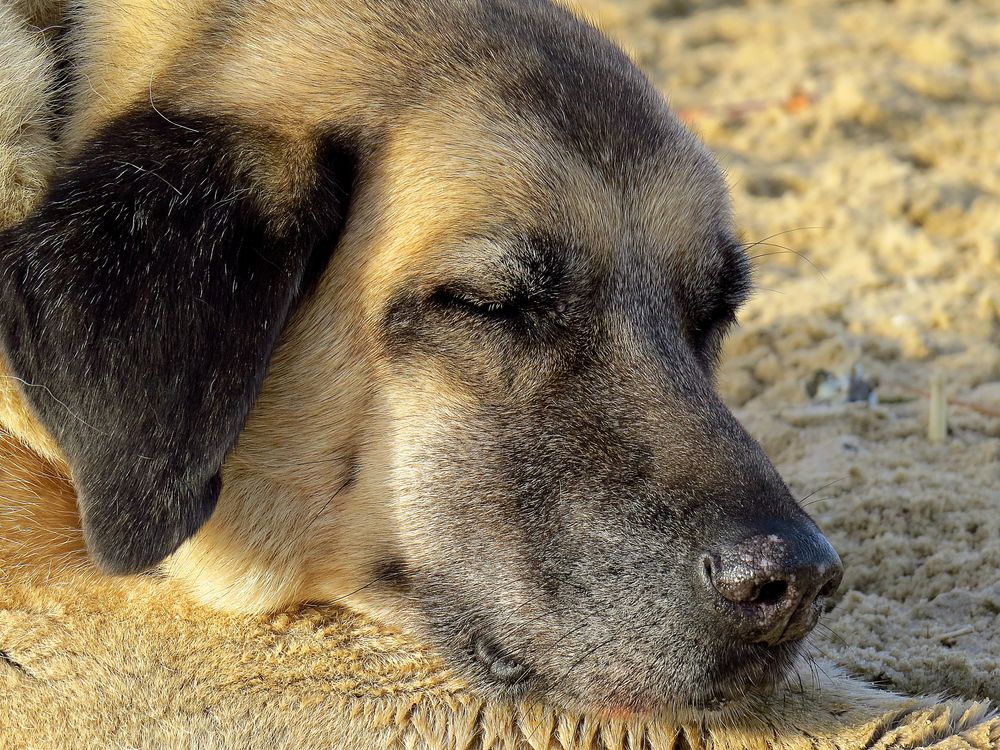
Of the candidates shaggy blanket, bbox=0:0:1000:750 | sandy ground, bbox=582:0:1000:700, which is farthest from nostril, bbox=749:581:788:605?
sandy ground, bbox=582:0:1000:700

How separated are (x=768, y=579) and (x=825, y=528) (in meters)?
1.43

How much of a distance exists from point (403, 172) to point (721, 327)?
1007 millimetres

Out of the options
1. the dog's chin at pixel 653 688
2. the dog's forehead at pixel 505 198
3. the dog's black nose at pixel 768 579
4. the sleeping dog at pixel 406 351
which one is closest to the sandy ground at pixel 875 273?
the dog's chin at pixel 653 688

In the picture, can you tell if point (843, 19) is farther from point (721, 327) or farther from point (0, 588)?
point (0, 588)

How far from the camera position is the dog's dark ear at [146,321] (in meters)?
2.88

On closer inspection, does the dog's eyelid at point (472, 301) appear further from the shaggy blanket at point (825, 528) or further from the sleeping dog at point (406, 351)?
the shaggy blanket at point (825, 528)

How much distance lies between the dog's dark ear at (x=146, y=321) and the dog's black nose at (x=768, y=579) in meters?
1.10

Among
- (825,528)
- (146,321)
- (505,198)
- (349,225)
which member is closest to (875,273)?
(825,528)

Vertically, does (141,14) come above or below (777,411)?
above

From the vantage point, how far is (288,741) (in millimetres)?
3031

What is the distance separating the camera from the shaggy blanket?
3045 millimetres

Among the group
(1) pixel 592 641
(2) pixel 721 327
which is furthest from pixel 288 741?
(2) pixel 721 327

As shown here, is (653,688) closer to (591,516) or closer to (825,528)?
(591,516)

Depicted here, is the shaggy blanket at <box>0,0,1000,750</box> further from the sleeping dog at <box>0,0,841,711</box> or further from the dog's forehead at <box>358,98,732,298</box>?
the dog's forehead at <box>358,98,732,298</box>
